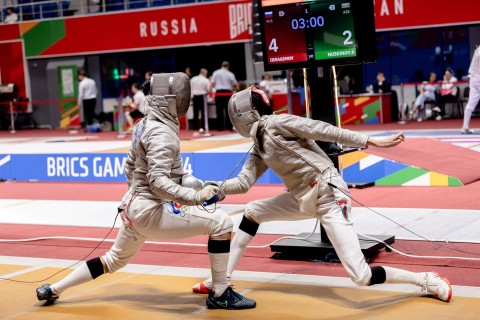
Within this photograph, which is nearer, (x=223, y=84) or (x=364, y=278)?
(x=364, y=278)

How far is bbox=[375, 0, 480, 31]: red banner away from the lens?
2122 cm

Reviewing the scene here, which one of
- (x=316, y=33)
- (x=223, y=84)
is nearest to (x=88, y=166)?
(x=223, y=84)

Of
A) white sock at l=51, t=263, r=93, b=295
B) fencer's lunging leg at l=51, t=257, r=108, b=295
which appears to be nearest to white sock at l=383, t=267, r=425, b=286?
fencer's lunging leg at l=51, t=257, r=108, b=295

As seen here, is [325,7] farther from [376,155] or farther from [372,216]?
[376,155]

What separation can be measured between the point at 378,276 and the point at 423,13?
17.5m

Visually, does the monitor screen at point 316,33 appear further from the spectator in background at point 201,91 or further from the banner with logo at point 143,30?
the banner with logo at point 143,30

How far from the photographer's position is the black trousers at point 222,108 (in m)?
20.8

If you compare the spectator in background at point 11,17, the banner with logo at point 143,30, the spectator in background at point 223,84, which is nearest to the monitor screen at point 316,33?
the spectator in background at point 223,84

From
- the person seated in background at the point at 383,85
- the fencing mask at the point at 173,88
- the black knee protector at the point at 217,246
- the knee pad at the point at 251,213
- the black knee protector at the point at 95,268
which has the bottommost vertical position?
the black knee protector at the point at 95,268

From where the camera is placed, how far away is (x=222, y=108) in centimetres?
2150

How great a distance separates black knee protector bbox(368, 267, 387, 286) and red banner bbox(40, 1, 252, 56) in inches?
721

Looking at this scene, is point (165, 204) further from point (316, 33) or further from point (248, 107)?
point (316, 33)

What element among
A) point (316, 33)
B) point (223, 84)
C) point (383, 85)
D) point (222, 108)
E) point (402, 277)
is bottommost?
point (402, 277)

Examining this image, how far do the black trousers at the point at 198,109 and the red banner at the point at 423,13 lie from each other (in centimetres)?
549
